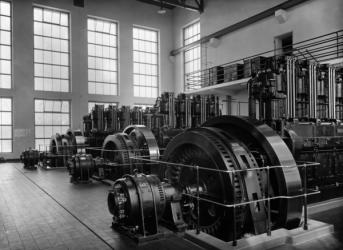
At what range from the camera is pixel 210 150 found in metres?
2.91

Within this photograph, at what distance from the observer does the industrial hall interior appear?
113 inches

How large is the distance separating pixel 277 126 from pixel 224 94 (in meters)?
10.9

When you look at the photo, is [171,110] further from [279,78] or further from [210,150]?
[210,150]

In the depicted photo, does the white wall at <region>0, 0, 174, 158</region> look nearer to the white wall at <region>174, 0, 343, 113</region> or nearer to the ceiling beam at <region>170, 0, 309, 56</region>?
the white wall at <region>174, 0, 343, 113</region>

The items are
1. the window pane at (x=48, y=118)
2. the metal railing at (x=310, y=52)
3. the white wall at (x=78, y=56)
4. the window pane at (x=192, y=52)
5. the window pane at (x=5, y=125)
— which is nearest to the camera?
the metal railing at (x=310, y=52)

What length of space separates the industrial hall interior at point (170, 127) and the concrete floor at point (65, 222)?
0.02 metres

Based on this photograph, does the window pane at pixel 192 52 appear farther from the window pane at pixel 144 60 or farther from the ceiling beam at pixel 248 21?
the window pane at pixel 144 60

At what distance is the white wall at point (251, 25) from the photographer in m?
10.7

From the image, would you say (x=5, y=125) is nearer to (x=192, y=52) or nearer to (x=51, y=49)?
(x=51, y=49)

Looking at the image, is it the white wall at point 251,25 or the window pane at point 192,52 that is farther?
the window pane at point 192,52

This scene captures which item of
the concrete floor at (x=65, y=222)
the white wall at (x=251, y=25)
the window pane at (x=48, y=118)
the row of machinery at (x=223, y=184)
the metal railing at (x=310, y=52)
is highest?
the white wall at (x=251, y=25)

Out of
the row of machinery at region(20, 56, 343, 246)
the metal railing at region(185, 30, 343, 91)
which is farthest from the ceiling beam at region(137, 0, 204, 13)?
the row of machinery at region(20, 56, 343, 246)

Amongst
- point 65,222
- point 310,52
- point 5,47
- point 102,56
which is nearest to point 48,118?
point 5,47

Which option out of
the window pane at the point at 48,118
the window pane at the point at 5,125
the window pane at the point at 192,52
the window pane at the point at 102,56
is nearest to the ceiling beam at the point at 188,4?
the window pane at the point at 192,52
